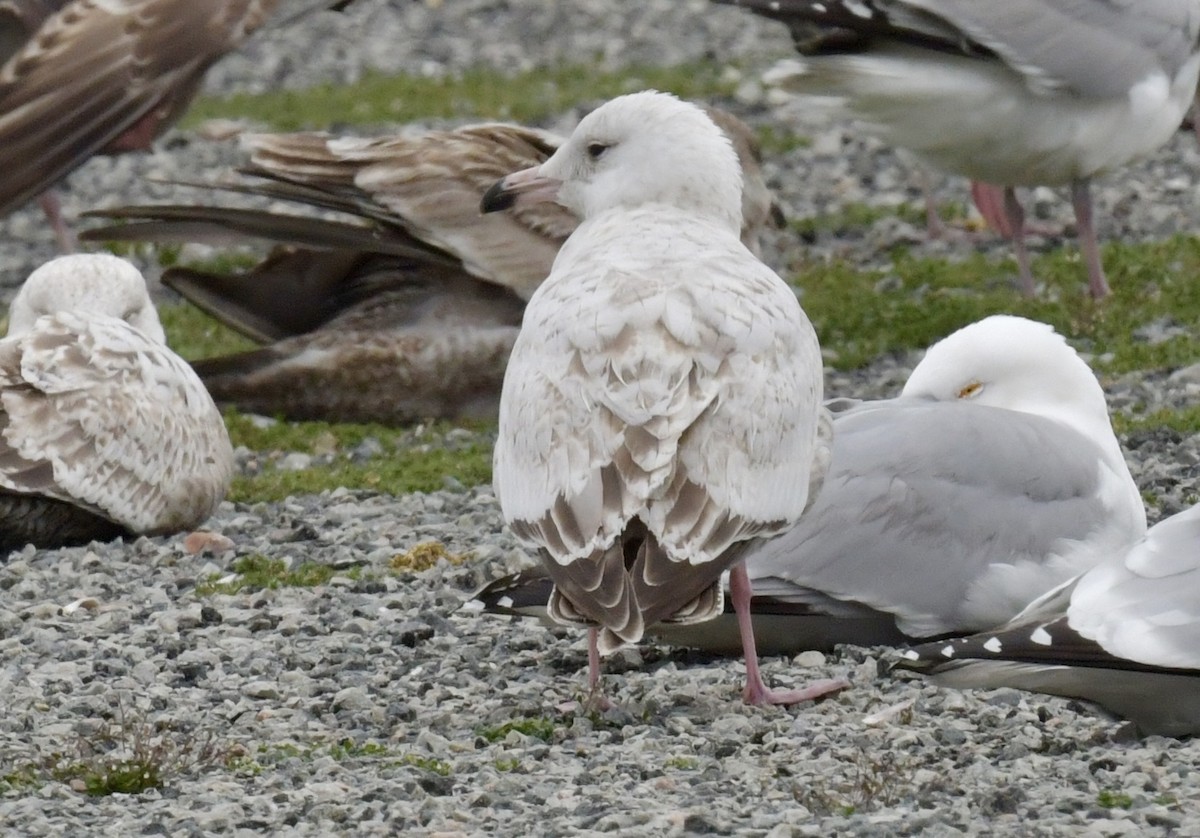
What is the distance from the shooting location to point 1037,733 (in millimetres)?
5480

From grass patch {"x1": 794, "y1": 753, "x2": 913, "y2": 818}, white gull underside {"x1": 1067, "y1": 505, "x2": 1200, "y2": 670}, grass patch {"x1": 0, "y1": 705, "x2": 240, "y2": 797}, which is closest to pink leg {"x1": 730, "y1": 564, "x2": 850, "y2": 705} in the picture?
grass patch {"x1": 794, "y1": 753, "x2": 913, "y2": 818}

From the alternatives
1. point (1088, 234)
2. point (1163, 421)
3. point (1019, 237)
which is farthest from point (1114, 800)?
point (1019, 237)

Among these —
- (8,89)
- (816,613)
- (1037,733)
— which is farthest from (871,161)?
(1037,733)

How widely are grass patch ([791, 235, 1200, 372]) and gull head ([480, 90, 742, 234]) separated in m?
4.25

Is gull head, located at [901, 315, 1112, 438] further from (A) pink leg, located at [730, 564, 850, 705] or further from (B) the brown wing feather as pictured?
(B) the brown wing feather

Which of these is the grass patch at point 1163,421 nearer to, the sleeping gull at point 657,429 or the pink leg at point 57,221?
the sleeping gull at point 657,429

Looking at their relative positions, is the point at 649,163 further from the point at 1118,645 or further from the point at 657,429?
the point at 1118,645

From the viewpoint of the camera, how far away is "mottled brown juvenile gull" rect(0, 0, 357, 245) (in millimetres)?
10820

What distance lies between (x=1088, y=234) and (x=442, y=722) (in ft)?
22.0

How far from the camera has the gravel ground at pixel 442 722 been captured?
484 cm

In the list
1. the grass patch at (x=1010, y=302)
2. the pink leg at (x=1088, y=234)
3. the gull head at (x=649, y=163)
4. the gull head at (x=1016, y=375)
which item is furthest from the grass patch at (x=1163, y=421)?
the gull head at (x=649, y=163)

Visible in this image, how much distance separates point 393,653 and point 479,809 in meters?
1.74

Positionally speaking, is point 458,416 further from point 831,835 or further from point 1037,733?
point 831,835

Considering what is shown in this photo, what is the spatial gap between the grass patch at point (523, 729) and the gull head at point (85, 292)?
169 inches
